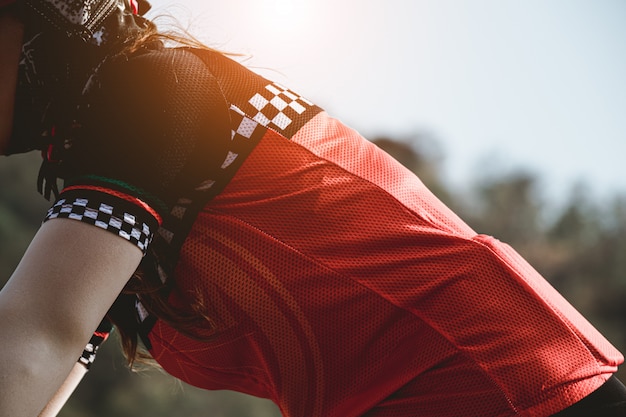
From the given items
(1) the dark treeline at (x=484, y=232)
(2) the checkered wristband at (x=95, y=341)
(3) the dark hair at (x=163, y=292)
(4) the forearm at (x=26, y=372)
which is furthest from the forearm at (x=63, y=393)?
(1) the dark treeline at (x=484, y=232)

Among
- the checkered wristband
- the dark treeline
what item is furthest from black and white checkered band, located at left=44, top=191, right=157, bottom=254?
the dark treeline

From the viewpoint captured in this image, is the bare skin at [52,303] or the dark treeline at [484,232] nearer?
the bare skin at [52,303]

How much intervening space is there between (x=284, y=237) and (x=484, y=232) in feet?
66.1

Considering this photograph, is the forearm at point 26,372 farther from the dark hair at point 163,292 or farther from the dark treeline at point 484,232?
the dark treeline at point 484,232

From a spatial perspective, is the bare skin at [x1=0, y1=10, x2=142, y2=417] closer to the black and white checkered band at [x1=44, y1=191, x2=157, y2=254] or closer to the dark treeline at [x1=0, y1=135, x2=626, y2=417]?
the black and white checkered band at [x1=44, y1=191, x2=157, y2=254]

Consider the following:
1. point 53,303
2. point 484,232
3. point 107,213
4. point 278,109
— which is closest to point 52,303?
point 53,303

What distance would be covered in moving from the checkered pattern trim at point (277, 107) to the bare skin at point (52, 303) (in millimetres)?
244

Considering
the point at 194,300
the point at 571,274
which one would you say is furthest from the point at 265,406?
the point at 194,300

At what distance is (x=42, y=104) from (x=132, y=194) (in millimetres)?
200

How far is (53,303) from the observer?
2.18 ft

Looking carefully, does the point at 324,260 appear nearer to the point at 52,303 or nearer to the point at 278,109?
the point at 278,109

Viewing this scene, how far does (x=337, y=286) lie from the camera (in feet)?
2.69

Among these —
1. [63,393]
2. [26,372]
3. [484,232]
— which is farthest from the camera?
[484,232]

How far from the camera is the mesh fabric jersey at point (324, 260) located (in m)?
0.77
